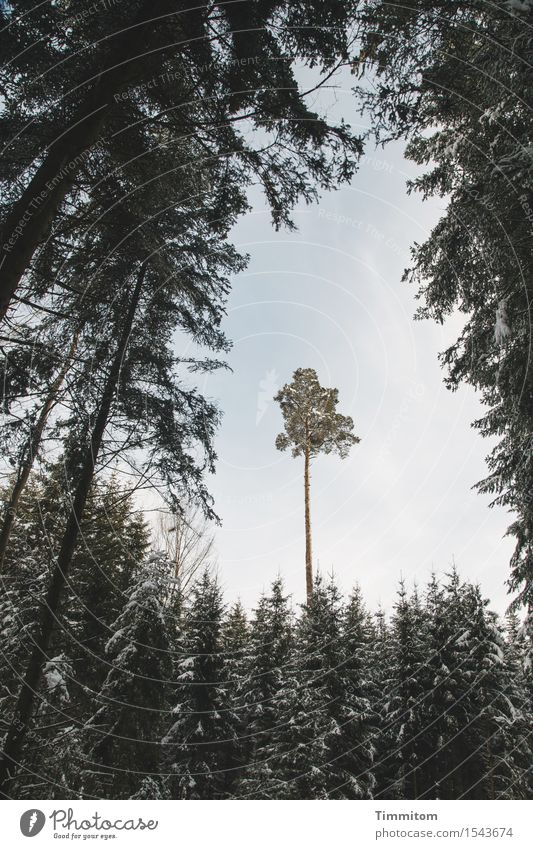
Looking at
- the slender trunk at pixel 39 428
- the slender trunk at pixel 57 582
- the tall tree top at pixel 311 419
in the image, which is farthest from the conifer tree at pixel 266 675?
the slender trunk at pixel 39 428

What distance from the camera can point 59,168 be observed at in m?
3.24

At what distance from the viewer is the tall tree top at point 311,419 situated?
16.6 metres

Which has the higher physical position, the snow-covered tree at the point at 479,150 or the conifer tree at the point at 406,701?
the snow-covered tree at the point at 479,150

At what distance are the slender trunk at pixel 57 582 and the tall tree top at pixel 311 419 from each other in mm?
10987

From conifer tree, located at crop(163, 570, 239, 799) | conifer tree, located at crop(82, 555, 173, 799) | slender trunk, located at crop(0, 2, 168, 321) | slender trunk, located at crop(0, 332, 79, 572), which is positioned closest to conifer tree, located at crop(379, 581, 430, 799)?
conifer tree, located at crop(163, 570, 239, 799)

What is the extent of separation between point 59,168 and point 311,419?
14.4 m

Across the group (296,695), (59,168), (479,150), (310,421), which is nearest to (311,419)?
(310,421)

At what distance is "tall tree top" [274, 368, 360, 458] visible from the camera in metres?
16.6

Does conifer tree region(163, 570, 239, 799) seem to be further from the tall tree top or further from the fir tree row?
the tall tree top

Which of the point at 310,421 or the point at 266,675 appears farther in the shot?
the point at 310,421

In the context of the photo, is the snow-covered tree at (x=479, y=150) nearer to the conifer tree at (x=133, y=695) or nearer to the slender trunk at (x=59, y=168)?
the slender trunk at (x=59, y=168)

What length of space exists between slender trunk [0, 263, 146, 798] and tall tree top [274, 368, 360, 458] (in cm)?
1099

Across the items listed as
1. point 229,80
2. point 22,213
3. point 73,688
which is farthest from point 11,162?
point 73,688

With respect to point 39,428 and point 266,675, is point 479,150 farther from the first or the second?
point 266,675
